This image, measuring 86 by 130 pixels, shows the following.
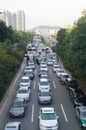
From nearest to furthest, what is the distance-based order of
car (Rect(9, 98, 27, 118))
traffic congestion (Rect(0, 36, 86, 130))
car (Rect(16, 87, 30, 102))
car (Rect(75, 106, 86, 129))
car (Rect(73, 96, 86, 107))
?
car (Rect(75, 106, 86, 129)), traffic congestion (Rect(0, 36, 86, 130)), car (Rect(9, 98, 27, 118)), car (Rect(73, 96, 86, 107)), car (Rect(16, 87, 30, 102))

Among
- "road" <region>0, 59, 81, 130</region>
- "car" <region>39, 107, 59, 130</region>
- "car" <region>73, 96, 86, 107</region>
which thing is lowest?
"road" <region>0, 59, 81, 130</region>

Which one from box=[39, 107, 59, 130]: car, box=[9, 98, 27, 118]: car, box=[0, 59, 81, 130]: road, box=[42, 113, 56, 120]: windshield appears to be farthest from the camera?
box=[9, 98, 27, 118]: car

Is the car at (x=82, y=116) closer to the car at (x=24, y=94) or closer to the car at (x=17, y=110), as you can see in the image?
the car at (x=17, y=110)

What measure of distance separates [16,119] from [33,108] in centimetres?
483

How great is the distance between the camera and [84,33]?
130 feet

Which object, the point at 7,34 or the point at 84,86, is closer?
the point at 84,86

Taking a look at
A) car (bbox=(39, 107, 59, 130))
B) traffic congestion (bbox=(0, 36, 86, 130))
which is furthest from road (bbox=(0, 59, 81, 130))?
car (bbox=(39, 107, 59, 130))

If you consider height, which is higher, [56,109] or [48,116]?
[48,116]

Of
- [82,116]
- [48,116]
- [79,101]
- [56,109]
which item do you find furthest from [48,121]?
[79,101]

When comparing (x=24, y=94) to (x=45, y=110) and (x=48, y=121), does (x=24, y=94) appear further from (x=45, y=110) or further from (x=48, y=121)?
(x=48, y=121)

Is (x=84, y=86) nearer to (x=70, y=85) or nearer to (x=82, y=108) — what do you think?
(x=70, y=85)

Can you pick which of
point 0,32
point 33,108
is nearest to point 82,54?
point 33,108

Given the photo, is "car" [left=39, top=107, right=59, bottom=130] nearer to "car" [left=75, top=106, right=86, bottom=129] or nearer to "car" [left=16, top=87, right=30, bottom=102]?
"car" [left=75, top=106, right=86, bottom=129]

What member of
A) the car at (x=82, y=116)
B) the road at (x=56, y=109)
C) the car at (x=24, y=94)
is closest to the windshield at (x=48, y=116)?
the road at (x=56, y=109)
